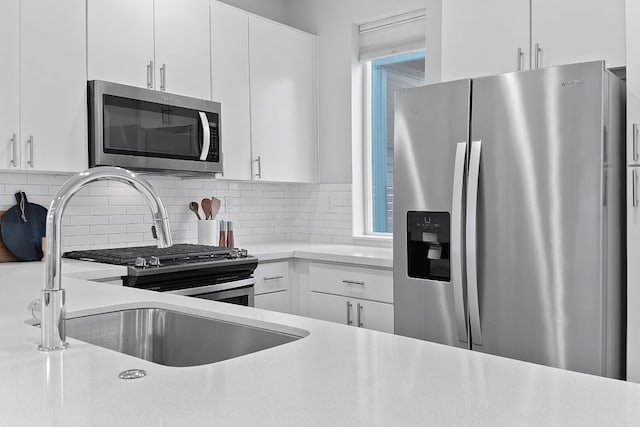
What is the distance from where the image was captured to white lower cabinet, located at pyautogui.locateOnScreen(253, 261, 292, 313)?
359cm

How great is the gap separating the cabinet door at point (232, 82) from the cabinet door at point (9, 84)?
119cm

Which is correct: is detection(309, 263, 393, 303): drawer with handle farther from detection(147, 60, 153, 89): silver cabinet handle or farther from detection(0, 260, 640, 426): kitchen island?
detection(0, 260, 640, 426): kitchen island

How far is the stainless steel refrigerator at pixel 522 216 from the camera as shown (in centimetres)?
224

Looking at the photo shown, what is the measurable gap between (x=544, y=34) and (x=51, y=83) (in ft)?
7.95

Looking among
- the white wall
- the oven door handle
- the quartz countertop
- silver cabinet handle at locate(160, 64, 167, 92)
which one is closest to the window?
the white wall

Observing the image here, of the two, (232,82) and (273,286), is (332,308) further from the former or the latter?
(232,82)

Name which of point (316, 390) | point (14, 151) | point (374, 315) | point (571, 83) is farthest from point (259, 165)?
point (316, 390)

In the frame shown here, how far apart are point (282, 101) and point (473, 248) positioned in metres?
2.20

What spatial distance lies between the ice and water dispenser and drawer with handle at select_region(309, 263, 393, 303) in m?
0.61

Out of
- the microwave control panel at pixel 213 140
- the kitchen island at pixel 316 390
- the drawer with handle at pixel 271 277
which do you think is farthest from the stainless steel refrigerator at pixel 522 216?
the microwave control panel at pixel 213 140

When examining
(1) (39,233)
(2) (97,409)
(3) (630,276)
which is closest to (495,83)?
(3) (630,276)

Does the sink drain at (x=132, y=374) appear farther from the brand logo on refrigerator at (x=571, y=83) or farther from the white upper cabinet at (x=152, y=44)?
the white upper cabinet at (x=152, y=44)

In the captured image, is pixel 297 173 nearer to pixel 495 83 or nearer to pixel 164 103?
pixel 164 103

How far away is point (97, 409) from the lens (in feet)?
2.81
